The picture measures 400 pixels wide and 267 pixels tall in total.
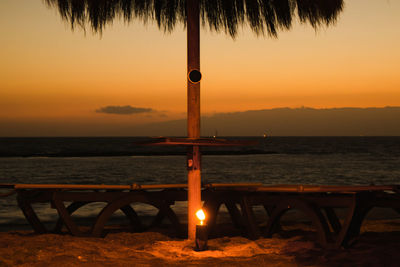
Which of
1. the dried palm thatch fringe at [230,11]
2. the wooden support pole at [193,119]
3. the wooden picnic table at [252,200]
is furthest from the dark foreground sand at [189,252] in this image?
the dried palm thatch fringe at [230,11]

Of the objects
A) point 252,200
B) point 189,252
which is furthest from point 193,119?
point 189,252

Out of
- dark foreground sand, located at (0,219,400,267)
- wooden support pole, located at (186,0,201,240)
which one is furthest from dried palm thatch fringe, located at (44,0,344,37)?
dark foreground sand, located at (0,219,400,267)

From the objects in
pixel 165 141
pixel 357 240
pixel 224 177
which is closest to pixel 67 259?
pixel 165 141

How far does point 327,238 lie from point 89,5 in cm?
423

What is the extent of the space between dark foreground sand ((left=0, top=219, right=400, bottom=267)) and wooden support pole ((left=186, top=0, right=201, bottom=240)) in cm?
56

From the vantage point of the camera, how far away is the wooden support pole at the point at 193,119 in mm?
5902

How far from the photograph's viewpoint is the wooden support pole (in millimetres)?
5902

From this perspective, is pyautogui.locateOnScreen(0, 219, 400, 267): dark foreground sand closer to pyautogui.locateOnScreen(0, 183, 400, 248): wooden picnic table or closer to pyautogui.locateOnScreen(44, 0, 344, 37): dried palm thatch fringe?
pyautogui.locateOnScreen(0, 183, 400, 248): wooden picnic table

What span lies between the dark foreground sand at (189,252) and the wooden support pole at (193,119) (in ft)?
1.82

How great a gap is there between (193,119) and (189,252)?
1610 mm

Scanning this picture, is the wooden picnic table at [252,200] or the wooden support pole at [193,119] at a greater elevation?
the wooden support pole at [193,119]

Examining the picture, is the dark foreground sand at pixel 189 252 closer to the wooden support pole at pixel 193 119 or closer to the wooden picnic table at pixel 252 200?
the wooden picnic table at pixel 252 200

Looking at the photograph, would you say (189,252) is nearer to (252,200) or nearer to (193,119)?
(252,200)

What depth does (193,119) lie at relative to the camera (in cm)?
592
